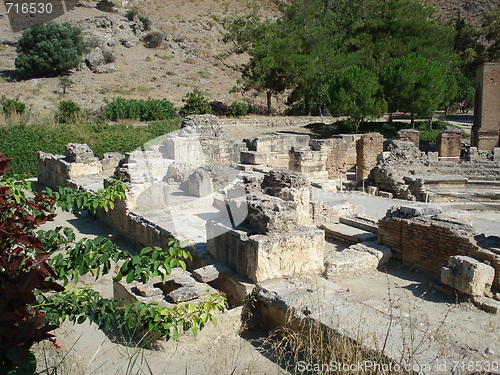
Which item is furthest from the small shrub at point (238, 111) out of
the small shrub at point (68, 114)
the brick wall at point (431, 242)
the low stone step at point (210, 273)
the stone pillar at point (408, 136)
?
the low stone step at point (210, 273)

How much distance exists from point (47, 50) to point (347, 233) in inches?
1310

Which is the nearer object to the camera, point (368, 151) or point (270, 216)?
point (270, 216)

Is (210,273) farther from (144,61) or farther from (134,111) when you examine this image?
(144,61)

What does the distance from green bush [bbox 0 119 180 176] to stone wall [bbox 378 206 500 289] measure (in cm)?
1340

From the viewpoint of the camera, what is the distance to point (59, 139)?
18531 mm

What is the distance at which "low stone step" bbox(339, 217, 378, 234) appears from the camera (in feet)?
29.5

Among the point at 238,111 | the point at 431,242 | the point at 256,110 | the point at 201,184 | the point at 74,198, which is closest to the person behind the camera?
the point at 74,198

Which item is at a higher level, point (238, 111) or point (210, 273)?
point (238, 111)

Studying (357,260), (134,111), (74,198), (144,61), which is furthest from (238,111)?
(74,198)

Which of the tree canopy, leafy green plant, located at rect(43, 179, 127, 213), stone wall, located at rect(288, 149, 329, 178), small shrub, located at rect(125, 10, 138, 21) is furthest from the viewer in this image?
small shrub, located at rect(125, 10, 138, 21)

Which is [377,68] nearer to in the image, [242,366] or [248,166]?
[248,166]

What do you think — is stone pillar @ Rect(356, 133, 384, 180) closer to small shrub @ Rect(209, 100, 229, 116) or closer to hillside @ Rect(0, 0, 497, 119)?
small shrub @ Rect(209, 100, 229, 116)

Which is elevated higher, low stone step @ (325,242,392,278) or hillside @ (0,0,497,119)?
hillside @ (0,0,497,119)

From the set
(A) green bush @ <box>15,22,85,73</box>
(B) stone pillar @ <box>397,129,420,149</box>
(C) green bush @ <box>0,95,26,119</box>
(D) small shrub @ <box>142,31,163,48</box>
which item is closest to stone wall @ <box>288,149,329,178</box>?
(B) stone pillar @ <box>397,129,420,149</box>
